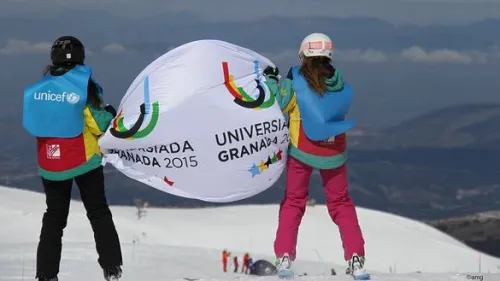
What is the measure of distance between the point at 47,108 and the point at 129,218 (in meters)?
30.2

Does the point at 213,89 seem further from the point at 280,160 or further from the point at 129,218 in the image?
the point at 129,218

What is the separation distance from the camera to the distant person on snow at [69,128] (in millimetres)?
8688

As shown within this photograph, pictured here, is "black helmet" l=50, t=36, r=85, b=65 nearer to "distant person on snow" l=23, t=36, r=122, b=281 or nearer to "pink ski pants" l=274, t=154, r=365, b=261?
"distant person on snow" l=23, t=36, r=122, b=281

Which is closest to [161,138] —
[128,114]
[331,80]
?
[128,114]

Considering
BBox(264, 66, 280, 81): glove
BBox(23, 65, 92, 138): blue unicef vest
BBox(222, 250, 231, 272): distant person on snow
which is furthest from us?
BBox(222, 250, 231, 272): distant person on snow

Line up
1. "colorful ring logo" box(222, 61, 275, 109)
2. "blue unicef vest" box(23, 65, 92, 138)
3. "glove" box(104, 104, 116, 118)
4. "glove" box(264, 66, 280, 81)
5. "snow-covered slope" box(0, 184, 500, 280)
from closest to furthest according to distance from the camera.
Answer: "blue unicef vest" box(23, 65, 92, 138), "glove" box(104, 104, 116, 118), "colorful ring logo" box(222, 61, 275, 109), "glove" box(264, 66, 280, 81), "snow-covered slope" box(0, 184, 500, 280)

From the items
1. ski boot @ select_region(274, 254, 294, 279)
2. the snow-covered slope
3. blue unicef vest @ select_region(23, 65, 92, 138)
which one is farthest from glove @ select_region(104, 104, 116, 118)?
→ the snow-covered slope

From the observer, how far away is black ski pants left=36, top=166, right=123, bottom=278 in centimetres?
900

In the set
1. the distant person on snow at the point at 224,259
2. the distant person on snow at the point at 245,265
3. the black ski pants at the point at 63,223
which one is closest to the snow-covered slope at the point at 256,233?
the distant person on snow at the point at 245,265

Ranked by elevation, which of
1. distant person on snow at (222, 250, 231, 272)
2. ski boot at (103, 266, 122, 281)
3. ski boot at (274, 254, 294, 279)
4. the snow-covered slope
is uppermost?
the snow-covered slope

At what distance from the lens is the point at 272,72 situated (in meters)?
9.50

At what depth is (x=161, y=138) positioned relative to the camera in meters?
9.08

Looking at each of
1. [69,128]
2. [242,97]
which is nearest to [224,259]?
[242,97]

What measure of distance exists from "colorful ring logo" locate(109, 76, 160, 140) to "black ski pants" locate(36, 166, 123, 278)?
0.35 metres
